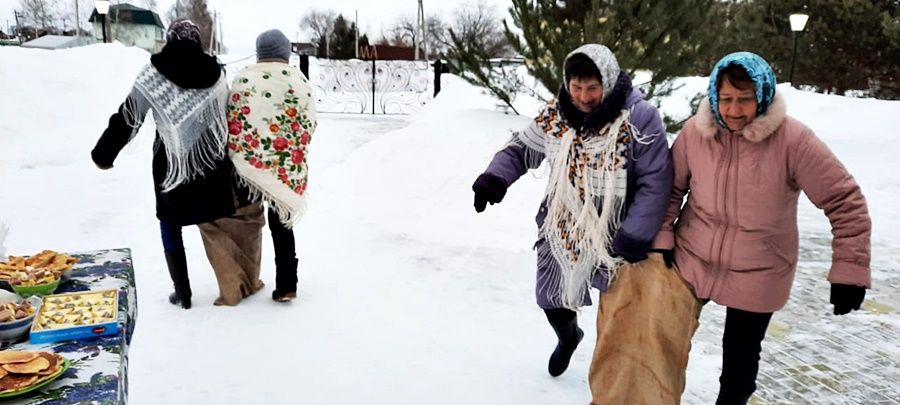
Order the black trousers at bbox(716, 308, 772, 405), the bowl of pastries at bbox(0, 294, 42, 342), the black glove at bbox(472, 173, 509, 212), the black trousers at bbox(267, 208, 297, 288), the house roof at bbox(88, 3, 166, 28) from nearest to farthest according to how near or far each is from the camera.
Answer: the bowl of pastries at bbox(0, 294, 42, 342)
the black trousers at bbox(716, 308, 772, 405)
the black glove at bbox(472, 173, 509, 212)
the black trousers at bbox(267, 208, 297, 288)
the house roof at bbox(88, 3, 166, 28)

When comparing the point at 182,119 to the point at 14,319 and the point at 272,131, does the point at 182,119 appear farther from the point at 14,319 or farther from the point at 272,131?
the point at 14,319

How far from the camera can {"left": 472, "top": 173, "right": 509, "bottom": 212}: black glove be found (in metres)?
2.52

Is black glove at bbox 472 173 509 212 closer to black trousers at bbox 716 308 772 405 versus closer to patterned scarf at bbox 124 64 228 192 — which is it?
black trousers at bbox 716 308 772 405

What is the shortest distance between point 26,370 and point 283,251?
2.19m

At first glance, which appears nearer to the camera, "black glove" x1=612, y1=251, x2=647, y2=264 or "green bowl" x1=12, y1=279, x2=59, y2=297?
"green bowl" x1=12, y1=279, x2=59, y2=297

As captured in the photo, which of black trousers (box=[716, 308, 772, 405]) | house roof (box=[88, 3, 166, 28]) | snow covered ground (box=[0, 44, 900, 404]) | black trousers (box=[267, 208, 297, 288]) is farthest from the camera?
house roof (box=[88, 3, 166, 28])

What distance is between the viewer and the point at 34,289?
2.12 m

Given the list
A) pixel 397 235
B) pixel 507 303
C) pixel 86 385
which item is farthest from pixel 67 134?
pixel 86 385

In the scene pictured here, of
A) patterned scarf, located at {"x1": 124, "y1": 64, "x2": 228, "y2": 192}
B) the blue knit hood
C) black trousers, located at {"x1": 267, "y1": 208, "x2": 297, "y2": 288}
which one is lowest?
black trousers, located at {"x1": 267, "y1": 208, "x2": 297, "y2": 288}

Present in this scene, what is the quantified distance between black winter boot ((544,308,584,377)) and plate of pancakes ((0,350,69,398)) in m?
1.75

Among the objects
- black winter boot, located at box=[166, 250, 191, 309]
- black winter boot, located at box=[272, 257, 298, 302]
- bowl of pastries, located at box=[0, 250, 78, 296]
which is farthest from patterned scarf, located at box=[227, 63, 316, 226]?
bowl of pastries, located at box=[0, 250, 78, 296]

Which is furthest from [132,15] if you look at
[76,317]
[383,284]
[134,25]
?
[76,317]

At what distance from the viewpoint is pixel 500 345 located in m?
3.34

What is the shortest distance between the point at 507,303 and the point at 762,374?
4.68ft
